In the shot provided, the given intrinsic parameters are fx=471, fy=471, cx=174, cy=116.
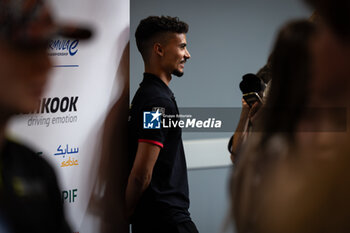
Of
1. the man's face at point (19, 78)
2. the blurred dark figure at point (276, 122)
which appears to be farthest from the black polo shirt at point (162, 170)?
the man's face at point (19, 78)

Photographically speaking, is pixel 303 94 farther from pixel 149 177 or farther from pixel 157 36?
pixel 157 36

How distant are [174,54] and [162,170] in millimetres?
543

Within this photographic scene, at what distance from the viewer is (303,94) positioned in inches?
17.4

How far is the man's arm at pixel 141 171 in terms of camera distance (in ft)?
5.98

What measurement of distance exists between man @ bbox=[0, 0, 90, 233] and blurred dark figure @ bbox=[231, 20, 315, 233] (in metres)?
0.18

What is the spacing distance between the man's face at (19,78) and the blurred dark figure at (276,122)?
222 mm

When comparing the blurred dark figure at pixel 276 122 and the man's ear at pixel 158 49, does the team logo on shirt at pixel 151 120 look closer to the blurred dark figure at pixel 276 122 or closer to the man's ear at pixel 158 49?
the man's ear at pixel 158 49

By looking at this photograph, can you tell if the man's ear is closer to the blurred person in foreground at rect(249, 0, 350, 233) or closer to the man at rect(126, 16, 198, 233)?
the man at rect(126, 16, 198, 233)

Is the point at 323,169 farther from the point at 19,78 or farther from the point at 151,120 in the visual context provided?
the point at 151,120

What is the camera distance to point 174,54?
2.14m

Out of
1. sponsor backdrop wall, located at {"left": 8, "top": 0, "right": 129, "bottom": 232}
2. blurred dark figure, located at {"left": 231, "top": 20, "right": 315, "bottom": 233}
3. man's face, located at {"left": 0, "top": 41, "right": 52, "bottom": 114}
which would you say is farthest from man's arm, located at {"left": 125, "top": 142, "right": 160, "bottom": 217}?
man's face, located at {"left": 0, "top": 41, "right": 52, "bottom": 114}

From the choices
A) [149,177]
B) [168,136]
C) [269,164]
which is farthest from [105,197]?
[269,164]

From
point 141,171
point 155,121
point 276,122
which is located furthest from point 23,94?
point 155,121

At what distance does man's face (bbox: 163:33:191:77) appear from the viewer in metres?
2.13
